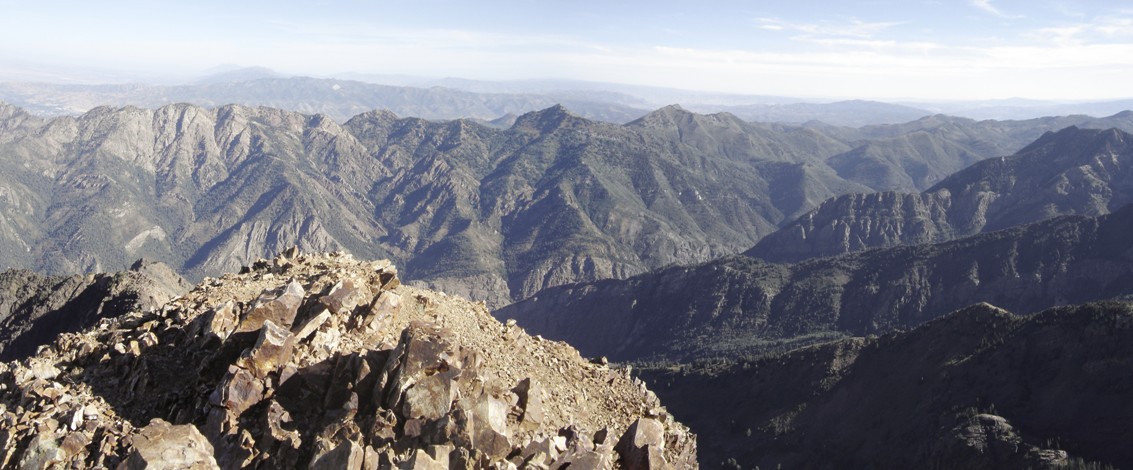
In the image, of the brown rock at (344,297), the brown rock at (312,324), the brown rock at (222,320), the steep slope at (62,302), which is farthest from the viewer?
the steep slope at (62,302)

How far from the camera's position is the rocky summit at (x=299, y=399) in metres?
25.4

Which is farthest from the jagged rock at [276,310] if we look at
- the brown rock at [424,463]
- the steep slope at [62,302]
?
the steep slope at [62,302]

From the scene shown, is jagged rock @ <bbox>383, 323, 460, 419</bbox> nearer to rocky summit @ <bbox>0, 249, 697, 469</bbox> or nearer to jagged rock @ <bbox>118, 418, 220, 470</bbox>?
rocky summit @ <bbox>0, 249, 697, 469</bbox>

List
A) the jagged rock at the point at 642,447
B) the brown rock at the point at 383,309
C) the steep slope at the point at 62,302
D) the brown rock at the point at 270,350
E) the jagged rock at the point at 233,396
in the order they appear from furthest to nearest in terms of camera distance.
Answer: the steep slope at the point at 62,302
the brown rock at the point at 383,309
the jagged rock at the point at 642,447
the brown rock at the point at 270,350
the jagged rock at the point at 233,396

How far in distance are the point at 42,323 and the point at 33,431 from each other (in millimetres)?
111525

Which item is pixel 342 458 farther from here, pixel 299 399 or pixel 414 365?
pixel 299 399

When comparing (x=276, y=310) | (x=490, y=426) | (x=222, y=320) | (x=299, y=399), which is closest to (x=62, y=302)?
(x=222, y=320)

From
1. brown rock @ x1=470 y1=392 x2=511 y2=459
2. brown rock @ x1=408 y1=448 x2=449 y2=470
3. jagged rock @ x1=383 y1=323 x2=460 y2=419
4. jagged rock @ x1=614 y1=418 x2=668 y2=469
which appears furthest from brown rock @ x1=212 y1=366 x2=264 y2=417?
jagged rock @ x1=614 y1=418 x2=668 y2=469

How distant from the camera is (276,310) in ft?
111

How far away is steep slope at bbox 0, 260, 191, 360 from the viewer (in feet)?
348

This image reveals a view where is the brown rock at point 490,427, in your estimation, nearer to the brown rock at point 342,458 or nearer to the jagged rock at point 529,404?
the jagged rock at point 529,404

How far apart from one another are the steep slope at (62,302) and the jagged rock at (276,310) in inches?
3017

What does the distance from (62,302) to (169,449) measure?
403ft

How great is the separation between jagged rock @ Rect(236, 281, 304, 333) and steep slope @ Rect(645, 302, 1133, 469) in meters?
94.1
